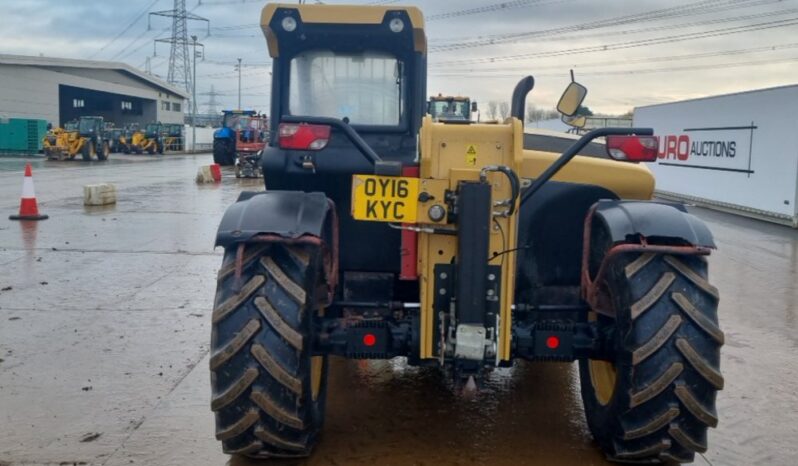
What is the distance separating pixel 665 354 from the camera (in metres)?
3.75

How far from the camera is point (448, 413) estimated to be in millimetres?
4965

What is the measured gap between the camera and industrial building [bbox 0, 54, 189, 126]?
48656 millimetres

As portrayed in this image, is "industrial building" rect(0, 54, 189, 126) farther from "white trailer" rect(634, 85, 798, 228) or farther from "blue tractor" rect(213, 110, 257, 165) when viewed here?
"white trailer" rect(634, 85, 798, 228)

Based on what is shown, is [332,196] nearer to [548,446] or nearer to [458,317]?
[458,317]

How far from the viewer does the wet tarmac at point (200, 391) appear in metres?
4.39

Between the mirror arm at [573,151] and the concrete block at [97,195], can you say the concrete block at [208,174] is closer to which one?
the concrete block at [97,195]

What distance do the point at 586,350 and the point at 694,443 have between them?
0.67m

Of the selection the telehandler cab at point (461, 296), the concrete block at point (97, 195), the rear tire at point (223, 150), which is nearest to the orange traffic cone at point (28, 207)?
the concrete block at point (97, 195)

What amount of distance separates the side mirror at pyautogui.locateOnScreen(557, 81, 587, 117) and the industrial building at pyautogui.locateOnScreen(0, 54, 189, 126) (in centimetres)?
4789

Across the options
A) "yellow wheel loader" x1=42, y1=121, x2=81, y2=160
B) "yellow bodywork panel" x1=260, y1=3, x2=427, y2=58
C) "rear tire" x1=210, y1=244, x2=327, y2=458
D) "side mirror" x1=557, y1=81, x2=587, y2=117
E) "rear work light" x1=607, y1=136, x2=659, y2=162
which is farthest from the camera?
"yellow wheel loader" x1=42, y1=121, x2=81, y2=160

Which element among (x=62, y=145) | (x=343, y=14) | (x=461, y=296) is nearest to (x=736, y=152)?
(x=343, y=14)

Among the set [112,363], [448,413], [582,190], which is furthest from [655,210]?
[112,363]

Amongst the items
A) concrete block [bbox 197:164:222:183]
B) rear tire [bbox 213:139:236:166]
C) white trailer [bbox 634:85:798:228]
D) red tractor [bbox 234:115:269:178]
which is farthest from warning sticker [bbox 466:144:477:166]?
rear tire [bbox 213:139:236:166]

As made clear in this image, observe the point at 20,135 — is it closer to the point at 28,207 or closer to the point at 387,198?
the point at 28,207
